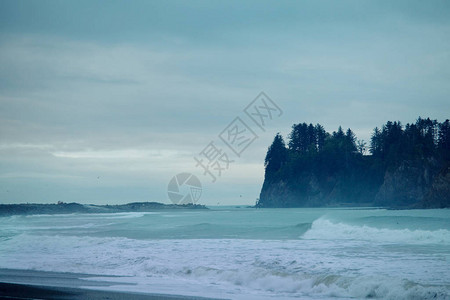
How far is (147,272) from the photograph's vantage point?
1750 centimetres

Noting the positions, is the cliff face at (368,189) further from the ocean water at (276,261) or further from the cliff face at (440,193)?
the ocean water at (276,261)

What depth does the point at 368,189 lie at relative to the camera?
Answer: 97375 mm

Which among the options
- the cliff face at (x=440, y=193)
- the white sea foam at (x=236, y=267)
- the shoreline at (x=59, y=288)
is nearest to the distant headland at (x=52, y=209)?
the cliff face at (x=440, y=193)

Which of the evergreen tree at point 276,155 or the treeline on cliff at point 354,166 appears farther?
the evergreen tree at point 276,155

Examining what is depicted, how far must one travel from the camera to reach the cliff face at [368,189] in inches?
2388

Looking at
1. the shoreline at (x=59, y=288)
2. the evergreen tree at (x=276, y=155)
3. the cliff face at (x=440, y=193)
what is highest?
the evergreen tree at (x=276, y=155)

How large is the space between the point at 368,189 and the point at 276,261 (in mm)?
84488

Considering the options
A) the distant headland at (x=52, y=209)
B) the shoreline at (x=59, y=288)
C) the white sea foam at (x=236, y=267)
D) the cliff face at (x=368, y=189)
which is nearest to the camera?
the shoreline at (x=59, y=288)

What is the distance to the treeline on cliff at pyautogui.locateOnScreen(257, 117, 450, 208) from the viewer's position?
76125 mm

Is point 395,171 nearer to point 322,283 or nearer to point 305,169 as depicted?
point 305,169

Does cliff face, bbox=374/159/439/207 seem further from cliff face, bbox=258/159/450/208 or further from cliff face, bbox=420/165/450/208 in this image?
cliff face, bbox=420/165/450/208

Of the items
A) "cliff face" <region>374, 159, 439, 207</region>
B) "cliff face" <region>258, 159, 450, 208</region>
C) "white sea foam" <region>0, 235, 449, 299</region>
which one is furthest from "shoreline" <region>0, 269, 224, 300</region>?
"cliff face" <region>374, 159, 439, 207</region>

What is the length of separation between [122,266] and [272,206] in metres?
91.3

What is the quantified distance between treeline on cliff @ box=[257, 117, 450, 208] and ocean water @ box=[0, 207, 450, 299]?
4029cm
